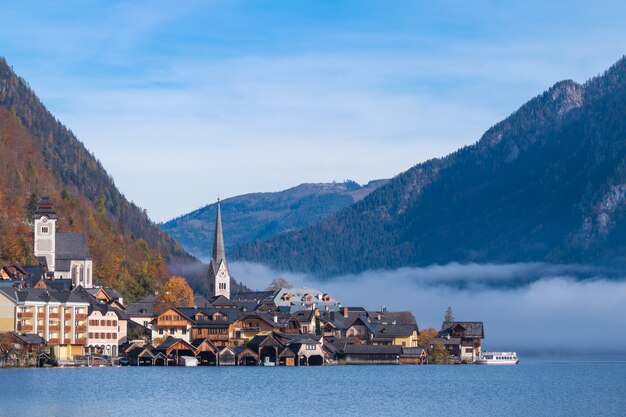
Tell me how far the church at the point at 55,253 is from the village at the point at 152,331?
13cm

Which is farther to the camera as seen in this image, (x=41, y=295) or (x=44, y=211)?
(x=44, y=211)

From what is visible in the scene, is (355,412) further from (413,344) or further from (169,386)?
(413,344)

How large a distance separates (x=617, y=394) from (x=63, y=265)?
94.8 metres

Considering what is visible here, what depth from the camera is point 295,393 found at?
11531 cm

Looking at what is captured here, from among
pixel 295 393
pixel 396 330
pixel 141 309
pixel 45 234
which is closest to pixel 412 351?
pixel 396 330

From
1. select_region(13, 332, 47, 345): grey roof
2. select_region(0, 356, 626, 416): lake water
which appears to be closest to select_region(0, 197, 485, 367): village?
select_region(13, 332, 47, 345): grey roof

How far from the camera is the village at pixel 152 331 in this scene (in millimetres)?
155500

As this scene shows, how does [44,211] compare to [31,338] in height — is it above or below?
above

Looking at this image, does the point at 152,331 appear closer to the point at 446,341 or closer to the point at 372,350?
the point at 372,350

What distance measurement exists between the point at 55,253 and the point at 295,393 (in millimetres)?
89810

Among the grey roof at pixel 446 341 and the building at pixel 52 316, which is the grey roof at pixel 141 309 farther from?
the grey roof at pixel 446 341

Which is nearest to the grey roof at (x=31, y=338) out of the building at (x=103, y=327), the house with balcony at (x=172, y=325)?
the building at (x=103, y=327)

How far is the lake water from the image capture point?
323 ft

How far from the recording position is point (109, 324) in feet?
551
